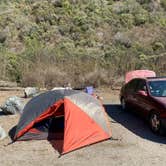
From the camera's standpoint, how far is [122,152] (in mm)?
12438

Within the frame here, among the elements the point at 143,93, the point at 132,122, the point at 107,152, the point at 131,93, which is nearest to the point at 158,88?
the point at 143,93

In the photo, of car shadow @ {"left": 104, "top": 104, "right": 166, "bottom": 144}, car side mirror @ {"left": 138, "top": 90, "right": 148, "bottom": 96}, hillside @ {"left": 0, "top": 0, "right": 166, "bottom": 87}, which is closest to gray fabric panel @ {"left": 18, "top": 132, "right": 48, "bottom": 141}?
car shadow @ {"left": 104, "top": 104, "right": 166, "bottom": 144}

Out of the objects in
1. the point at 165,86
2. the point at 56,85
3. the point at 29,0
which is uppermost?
the point at 29,0

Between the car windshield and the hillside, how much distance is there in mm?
10564

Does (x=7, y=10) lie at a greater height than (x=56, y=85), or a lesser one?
greater

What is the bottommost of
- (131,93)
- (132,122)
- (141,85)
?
(132,122)

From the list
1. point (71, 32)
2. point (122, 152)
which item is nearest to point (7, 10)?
point (71, 32)

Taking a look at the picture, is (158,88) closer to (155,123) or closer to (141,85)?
(141,85)

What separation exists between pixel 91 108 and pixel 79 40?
2220 cm

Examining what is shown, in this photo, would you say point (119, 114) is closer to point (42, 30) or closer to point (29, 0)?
point (42, 30)

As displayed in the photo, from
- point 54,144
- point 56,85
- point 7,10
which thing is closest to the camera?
point 54,144

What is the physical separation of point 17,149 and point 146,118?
173 inches

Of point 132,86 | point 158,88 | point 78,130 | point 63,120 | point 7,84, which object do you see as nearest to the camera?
point 78,130

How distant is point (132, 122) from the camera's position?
53.0 ft
